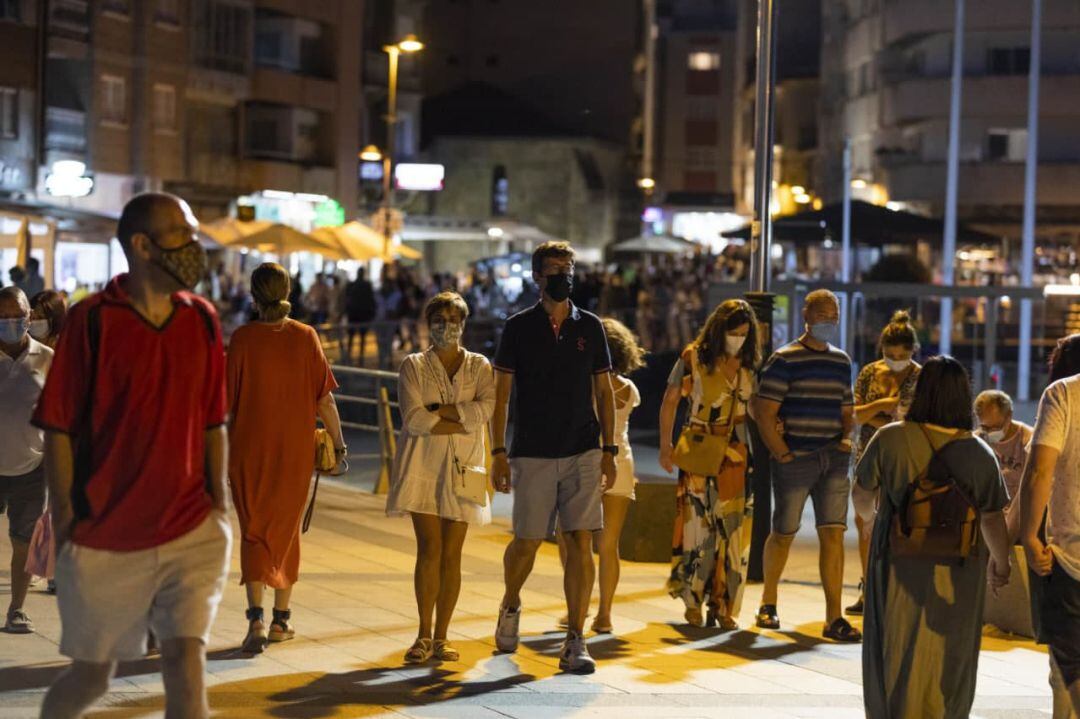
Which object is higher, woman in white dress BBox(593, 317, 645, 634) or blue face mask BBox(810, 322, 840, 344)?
blue face mask BBox(810, 322, 840, 344)

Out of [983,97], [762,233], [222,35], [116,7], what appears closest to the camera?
[762,233]

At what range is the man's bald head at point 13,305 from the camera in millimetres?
9078

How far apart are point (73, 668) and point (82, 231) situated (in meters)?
33.4

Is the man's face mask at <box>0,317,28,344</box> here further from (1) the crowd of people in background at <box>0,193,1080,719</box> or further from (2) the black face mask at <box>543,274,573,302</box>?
(2) the black face mask at <box>543,274,573,302</box>

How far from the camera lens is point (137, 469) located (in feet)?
18.0

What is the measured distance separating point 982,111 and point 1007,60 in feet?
5.90

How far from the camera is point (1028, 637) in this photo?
35.0 feet

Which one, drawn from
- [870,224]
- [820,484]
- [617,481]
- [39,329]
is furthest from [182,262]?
[870,224]

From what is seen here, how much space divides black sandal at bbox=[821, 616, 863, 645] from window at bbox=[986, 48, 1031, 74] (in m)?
49.6

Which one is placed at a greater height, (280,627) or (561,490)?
(561,490)

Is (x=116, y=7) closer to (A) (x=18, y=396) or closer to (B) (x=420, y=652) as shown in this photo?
(A) (x=18, y=396)

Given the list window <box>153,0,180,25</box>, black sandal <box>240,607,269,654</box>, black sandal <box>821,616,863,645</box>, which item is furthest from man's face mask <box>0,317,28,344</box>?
window <box>153,0,180,25</box>

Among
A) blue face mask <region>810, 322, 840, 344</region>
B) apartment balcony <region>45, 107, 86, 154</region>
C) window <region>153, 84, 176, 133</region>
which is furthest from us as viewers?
window <region>153, 84, 176, 133</region>

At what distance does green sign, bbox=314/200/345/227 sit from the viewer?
6031cm
